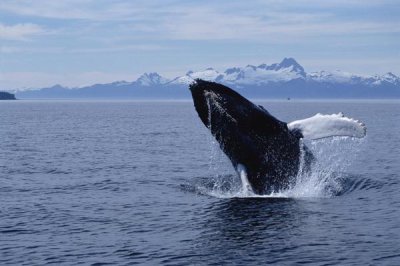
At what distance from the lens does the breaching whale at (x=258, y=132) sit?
16656mm

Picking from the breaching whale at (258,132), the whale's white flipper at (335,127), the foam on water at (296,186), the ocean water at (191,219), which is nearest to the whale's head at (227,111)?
the breaching whale at (258,132)

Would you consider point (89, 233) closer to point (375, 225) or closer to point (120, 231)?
point (120, 231)

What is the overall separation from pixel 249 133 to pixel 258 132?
0.29 metres

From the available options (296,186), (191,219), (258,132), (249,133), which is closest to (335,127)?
(258,132)

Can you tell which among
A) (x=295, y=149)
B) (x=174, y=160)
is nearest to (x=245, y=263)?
(x=295, y=149)

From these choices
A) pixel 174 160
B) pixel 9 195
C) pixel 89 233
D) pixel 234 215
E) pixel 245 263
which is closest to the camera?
pixel 245 263

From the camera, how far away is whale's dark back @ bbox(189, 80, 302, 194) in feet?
55.3

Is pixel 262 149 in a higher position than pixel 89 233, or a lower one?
higher

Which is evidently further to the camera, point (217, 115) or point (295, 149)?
point (295, 149)

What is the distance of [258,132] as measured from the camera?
1797 centimetres

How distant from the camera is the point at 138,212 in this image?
19.4 m

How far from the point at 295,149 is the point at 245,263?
5.86 meters

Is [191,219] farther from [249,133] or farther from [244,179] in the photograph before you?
[249,133]

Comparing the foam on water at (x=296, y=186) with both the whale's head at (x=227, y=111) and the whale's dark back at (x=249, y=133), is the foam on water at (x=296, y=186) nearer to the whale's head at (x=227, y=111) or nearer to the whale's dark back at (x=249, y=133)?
the whale's dark back at (x=249, y=133)
